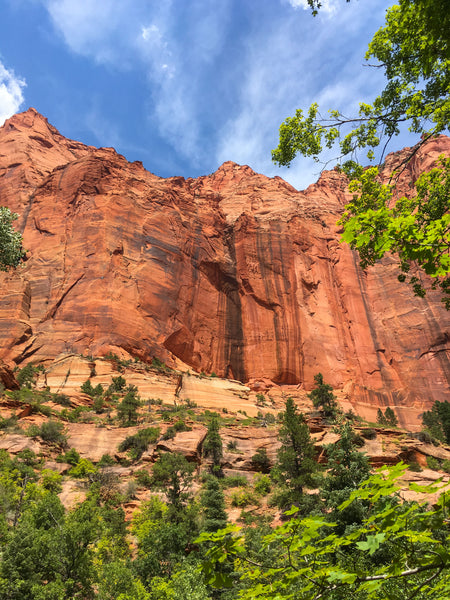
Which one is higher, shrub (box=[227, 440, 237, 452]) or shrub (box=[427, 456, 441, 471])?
shrub (box=[227, 440, 237, 452])

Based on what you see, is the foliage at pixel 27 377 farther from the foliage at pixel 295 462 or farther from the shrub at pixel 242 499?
the foliage at pixel 295 462

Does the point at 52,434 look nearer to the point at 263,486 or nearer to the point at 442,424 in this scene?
the point at 263,486

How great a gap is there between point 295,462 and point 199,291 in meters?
40.5

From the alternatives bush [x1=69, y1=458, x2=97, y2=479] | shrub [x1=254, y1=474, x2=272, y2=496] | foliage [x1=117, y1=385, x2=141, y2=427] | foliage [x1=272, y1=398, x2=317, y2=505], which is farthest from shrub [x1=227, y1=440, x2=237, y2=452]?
bush [x1=69, y1=458, x2=97, y2=479]

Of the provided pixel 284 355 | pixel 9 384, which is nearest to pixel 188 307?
pixel 284 355

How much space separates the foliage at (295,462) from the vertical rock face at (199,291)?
2643 cm

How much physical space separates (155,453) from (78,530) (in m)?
13.4

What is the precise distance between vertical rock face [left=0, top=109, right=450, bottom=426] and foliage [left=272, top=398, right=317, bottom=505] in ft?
86.7

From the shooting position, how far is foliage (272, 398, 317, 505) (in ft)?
75.3

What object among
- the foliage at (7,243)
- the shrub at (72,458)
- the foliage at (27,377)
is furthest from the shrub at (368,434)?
the foliage at (27,377)

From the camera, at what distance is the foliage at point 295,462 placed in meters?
22.9

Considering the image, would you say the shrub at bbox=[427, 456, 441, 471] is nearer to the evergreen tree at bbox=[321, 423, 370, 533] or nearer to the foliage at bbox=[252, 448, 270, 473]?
the foliage at bbox=[252, 448, 270, 473]

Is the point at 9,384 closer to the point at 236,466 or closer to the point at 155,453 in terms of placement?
the point at 155,453

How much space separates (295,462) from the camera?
25.1 meters
